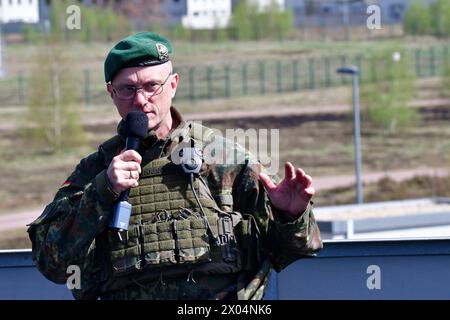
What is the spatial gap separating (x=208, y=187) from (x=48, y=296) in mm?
2582

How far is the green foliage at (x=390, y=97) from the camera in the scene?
50688 mm

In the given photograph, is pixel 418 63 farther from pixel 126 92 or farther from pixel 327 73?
pixel 126 92

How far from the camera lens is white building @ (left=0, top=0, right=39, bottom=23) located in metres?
53.2

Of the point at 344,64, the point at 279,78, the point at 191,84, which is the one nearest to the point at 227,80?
the point at 191,84

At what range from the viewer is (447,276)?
6.83 m

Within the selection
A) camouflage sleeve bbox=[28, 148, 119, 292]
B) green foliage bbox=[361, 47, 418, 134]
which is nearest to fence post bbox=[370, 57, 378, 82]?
green foliage bbox=[361, 47, 418, 134]

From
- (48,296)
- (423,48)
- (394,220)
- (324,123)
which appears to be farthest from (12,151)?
(48,296)

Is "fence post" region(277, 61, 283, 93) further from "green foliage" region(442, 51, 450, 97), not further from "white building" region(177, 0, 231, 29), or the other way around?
"green foliage" region(442, 51, 450, 97)

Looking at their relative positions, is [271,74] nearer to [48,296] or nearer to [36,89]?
[36,89]

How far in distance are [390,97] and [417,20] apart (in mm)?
12108

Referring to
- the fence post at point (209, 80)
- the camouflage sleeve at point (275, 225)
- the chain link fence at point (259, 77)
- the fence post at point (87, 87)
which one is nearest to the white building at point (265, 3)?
the chain link fence at point (259, 77)

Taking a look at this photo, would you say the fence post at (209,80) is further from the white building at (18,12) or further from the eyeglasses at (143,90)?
the eyeglasses at (143,90)

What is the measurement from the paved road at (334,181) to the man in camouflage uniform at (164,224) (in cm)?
3387

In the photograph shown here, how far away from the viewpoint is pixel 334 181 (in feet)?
149
